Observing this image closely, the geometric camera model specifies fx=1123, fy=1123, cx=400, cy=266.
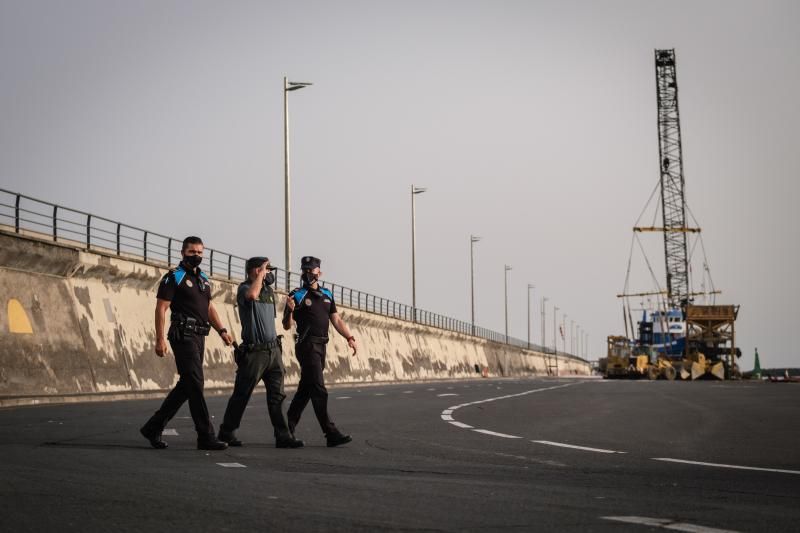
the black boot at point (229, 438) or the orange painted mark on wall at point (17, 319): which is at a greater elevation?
the orange painted mark on wall at point (17, 319)

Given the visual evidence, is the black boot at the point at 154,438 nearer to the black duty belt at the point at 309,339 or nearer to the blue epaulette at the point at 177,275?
the blue epaulette at the point at 177,275

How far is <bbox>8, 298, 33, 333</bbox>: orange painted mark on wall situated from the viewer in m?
22.9

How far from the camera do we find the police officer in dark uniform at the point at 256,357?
10.8 meters

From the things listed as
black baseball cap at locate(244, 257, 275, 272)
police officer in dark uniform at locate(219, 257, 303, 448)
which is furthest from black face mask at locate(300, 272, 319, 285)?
black baseball cap at locate(244, 257, 275, 272)

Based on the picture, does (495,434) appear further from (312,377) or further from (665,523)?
(665,523)

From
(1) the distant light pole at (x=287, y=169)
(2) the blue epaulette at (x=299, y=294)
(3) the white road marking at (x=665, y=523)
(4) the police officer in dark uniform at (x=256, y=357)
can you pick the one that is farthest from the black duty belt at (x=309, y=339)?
(1) the distant light pole at (x=287, y=169)

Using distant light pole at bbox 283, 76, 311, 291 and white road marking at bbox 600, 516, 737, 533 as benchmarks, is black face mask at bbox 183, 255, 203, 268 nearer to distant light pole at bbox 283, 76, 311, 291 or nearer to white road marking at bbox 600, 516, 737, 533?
white road marking at bbox 600, 516, 737, 533

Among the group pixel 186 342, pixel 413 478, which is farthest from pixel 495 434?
pixel 413 478

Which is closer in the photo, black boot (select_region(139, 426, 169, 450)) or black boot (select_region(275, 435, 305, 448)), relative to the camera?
black boot (select_region(139, 426, 169, 450))

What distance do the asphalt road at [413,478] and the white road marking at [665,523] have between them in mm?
17

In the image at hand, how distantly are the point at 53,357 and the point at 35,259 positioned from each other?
98.1 inches

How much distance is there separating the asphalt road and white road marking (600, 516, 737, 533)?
0.02m

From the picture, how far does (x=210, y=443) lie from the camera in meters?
10.3

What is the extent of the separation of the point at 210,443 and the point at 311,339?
1.49m
